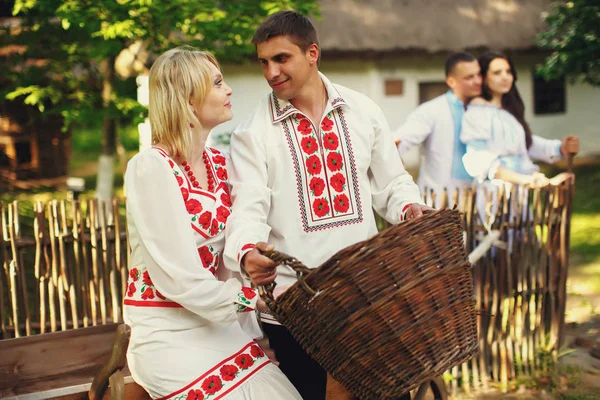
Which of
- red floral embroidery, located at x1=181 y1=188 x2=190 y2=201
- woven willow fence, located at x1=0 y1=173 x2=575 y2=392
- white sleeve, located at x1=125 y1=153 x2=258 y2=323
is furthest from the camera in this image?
woven willow fence, located at x1=0 y1=173 x2=575 y2=392

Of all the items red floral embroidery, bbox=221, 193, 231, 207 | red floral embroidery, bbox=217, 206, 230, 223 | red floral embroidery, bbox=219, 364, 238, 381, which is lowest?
red floral embroidery, bbox=219, 364, 238, 381

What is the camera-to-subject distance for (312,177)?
8.64 ft

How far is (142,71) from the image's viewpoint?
27.2 ft

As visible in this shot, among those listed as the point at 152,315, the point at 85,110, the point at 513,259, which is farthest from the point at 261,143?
the point at 85,110

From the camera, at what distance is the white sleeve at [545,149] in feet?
16.2

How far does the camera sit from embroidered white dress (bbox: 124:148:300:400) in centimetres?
229

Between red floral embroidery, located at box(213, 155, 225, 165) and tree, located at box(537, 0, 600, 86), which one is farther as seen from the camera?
tree, located at box(537, 0, 600, 86)

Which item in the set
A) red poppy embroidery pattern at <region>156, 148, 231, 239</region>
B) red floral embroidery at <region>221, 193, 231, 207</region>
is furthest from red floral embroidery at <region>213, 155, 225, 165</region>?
red floral embroidery at <region>221, 193, 231, 207</region>

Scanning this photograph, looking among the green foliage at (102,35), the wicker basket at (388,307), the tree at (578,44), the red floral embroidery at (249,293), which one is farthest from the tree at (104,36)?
the tree at (578,44)

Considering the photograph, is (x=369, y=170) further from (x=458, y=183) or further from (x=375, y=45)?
(x=375, y=45)

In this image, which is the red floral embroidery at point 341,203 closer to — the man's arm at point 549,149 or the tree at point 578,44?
the man's arm at point 549,149

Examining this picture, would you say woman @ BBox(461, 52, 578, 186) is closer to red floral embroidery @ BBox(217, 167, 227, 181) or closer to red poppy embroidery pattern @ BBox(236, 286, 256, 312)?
red floral embroidery @ BBox(217, 167, 227, 181)

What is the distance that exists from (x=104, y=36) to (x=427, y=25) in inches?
402

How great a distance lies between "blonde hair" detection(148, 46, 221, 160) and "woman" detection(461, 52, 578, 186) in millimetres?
2840
